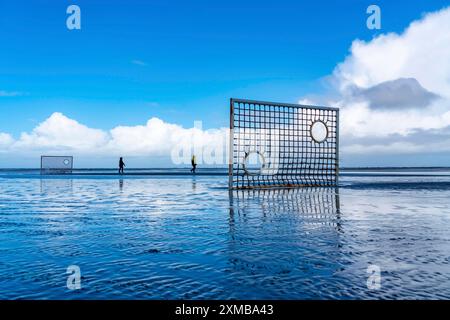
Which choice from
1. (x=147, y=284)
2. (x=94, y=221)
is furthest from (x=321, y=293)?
(x=94, y=221)

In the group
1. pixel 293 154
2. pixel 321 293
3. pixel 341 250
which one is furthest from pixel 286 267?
pixel 293 154

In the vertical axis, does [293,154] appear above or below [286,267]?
→ above

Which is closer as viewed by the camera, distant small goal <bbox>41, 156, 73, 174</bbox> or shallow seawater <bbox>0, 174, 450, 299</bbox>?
shallow seawater <bbox>0, 174, 450, 299</bbox>

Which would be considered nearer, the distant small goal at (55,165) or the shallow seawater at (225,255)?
the shallow seawater at (225,255)

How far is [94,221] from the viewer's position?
7.41 meters

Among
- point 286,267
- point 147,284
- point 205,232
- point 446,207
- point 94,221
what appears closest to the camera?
point 147,284

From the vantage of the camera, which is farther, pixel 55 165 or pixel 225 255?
pixel 55 165

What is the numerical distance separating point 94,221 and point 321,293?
5.35 m
